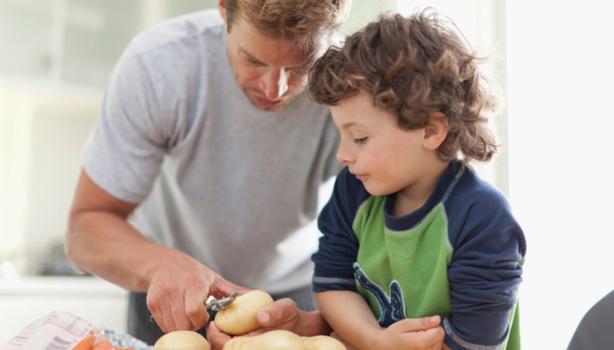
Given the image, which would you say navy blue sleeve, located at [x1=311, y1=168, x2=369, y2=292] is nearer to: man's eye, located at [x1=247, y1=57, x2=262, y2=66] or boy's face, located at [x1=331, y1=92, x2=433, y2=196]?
boy's face, located at [x1=331, y1=92, x2=433, y2=196]

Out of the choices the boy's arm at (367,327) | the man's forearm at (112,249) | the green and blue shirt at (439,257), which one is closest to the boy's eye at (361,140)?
the green and blue shirt at (439,257)

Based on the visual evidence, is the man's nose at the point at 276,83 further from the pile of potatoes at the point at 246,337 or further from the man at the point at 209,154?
the pile of potatoes at the point at 246,337

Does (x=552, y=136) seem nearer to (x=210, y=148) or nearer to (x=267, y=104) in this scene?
(x=267, y=104)

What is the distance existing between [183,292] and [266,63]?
35 cm

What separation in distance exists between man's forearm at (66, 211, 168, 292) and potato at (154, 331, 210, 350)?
280mm

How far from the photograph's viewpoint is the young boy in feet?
2.78

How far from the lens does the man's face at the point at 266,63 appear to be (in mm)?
1015

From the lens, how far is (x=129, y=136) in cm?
124

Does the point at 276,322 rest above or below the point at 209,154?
below

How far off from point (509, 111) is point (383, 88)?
0.38 meters

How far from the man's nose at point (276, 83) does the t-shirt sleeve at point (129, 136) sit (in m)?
0.22

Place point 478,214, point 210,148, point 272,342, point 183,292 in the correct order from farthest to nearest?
point 210,148 < point 183,292 < point 478,214 < point 272,342

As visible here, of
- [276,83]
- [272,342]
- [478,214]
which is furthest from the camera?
[276,83]

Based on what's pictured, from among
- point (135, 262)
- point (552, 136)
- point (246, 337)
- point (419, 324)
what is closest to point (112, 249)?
point (135, 262)
